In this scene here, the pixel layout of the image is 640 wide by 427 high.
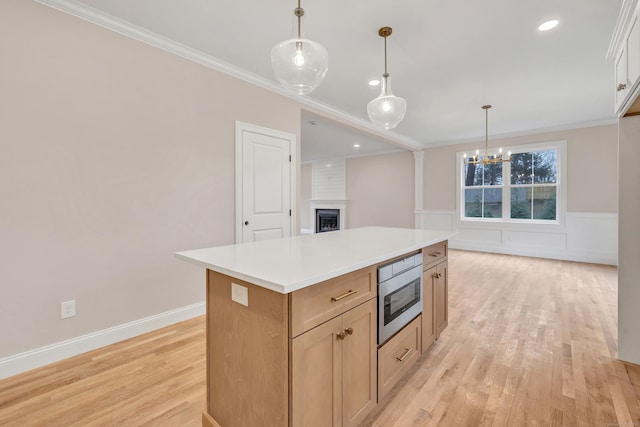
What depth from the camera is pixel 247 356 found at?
1212mm

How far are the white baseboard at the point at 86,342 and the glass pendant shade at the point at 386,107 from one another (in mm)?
2553

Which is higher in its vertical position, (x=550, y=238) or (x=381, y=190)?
(x=381, y=190)

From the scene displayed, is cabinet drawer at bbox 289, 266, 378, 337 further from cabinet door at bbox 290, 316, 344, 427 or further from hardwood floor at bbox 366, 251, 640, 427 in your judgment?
hardwood floor at bbox 366, 251, 640, 427

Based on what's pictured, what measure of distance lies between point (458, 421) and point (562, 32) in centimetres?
318

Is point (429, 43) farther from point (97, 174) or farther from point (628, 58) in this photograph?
point (97, 174)

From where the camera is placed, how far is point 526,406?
1.65m

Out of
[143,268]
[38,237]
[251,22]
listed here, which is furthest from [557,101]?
[38,237]

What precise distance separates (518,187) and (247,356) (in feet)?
21.9

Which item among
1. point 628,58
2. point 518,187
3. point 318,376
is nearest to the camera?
point 318,376

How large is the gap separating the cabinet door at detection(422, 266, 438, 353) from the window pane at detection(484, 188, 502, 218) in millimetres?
5094

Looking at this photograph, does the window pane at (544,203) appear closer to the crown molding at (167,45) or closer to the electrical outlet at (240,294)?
the crown molding at (167,45)

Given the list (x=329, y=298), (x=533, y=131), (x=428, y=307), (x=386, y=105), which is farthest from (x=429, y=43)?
(x=533, y=131)

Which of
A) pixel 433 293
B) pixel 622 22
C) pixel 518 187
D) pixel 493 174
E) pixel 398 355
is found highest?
pixel 622 22

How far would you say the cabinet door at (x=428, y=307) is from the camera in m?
2.04
